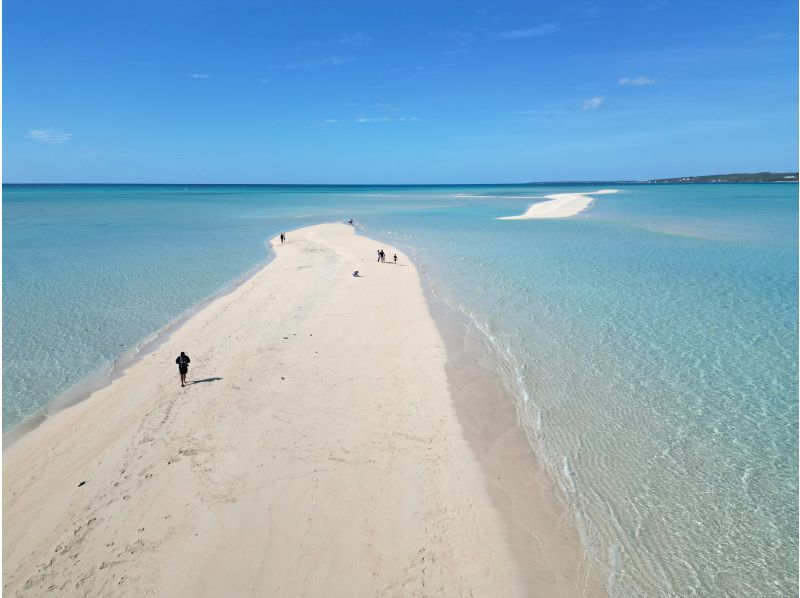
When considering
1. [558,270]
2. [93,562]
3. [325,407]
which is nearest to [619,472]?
[325,407]

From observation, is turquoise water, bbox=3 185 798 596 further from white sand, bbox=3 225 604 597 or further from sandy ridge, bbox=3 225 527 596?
sandy ridge, bbox=3 225 527 596

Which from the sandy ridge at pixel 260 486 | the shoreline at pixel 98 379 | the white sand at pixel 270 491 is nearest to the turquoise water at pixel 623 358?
the shoreline at pixel 98 379

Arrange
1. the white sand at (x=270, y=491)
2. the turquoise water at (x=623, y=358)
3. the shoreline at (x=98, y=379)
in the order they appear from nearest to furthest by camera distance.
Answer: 1. the white sand at (x=270, y=491)
2. the turquoise water at (x=623, y=358)
3. the shoreline at (x=98, y=379)

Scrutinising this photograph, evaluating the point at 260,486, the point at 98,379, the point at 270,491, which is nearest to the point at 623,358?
the point at 270,491

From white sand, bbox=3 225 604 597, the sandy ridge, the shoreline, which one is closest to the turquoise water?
the shoreline

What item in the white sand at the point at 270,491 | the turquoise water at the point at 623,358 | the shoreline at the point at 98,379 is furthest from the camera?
the shoreline at the point at 98,379

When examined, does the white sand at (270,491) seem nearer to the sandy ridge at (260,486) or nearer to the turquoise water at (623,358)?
the sandy ridge at (260,486)

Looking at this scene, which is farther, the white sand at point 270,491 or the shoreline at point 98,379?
the shoreline at point 98,379
